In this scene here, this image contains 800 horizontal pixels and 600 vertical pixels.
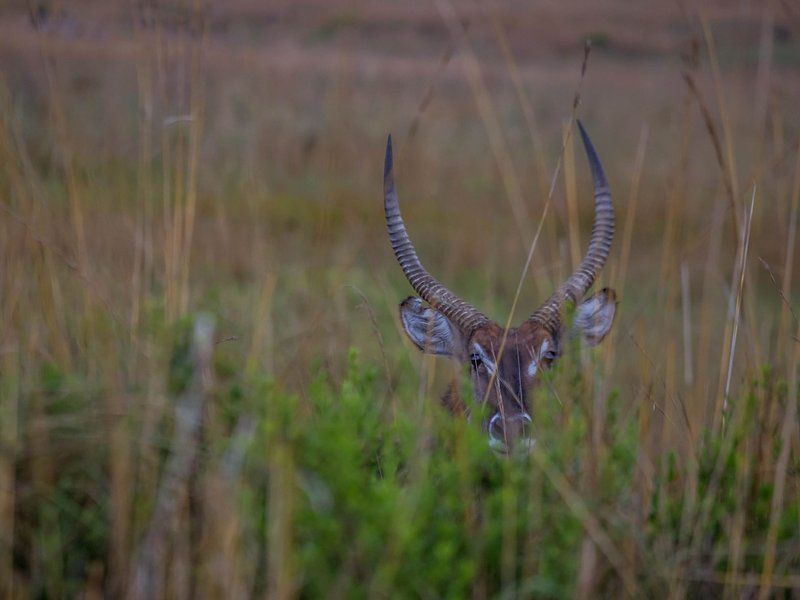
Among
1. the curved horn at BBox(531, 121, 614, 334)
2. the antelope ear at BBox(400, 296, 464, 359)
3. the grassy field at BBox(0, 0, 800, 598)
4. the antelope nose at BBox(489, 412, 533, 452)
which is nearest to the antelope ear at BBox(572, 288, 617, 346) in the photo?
the curved horn at BBox(531, 121, 614, 334)

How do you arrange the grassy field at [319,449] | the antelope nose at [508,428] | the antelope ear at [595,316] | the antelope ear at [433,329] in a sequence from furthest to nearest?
the antelope ear at [433,329]
the antelope ear at [595,316]
the antelope nose at [508,428]
the grassy field at [319,449]

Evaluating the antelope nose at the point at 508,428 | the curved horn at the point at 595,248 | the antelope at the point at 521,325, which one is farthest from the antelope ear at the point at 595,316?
the antelope nose at the point at 508,428

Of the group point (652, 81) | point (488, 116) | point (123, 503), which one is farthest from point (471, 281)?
point (652, 81)

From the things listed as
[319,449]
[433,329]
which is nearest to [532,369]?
[433,329]

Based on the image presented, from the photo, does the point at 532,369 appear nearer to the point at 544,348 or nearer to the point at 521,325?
the point at 544,348

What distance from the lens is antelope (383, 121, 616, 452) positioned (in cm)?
464

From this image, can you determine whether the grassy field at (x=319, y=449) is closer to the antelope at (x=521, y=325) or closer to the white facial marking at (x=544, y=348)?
the antelope at (x=521, y=325)

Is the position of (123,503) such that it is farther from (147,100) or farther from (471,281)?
(471,281)

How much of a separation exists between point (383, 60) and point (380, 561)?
2162 cm

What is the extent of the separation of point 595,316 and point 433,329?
0.86 meters

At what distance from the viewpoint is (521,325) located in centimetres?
497

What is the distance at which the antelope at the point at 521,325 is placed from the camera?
464 cm

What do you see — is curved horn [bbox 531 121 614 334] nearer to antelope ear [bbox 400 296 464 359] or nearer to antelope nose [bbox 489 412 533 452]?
antelope ear [bbox 400 296 464 359]

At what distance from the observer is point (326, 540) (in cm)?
245
